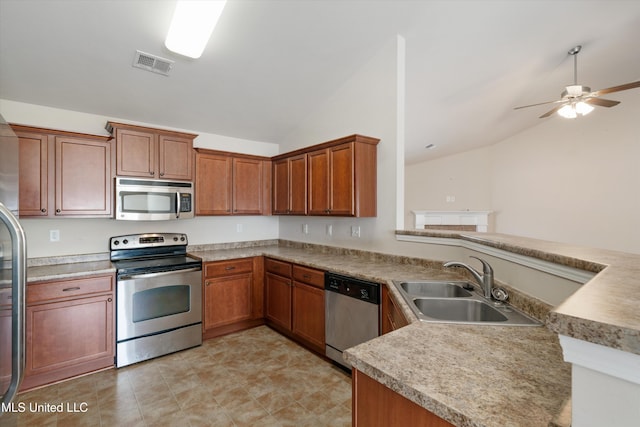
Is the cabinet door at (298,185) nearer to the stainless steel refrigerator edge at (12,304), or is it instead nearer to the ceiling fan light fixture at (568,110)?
the stainless steel refrigerator edge at (12,304)

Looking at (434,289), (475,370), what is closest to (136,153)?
(434,289)

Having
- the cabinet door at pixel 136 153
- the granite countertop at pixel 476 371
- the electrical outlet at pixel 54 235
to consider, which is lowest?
the granite countertop at pixel 476 371

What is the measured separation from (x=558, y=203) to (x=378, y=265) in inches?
192

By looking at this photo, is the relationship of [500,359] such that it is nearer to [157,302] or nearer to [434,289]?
[434,289]

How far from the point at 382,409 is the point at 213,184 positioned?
127 inches

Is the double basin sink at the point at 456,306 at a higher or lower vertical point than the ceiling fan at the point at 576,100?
lower

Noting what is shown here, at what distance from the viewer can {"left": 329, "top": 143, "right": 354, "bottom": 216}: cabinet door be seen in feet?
9.74

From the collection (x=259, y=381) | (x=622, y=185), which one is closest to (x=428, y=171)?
(x=622, y=185)

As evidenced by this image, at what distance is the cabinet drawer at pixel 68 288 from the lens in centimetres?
239

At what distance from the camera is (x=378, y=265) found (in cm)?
285

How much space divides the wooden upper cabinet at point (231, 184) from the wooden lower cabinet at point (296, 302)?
809 mm

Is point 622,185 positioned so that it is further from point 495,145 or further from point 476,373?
point 476,373

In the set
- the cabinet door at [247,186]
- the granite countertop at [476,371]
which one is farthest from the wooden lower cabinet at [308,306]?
the granite countertop at [476,371]

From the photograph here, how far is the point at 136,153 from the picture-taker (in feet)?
10.0
